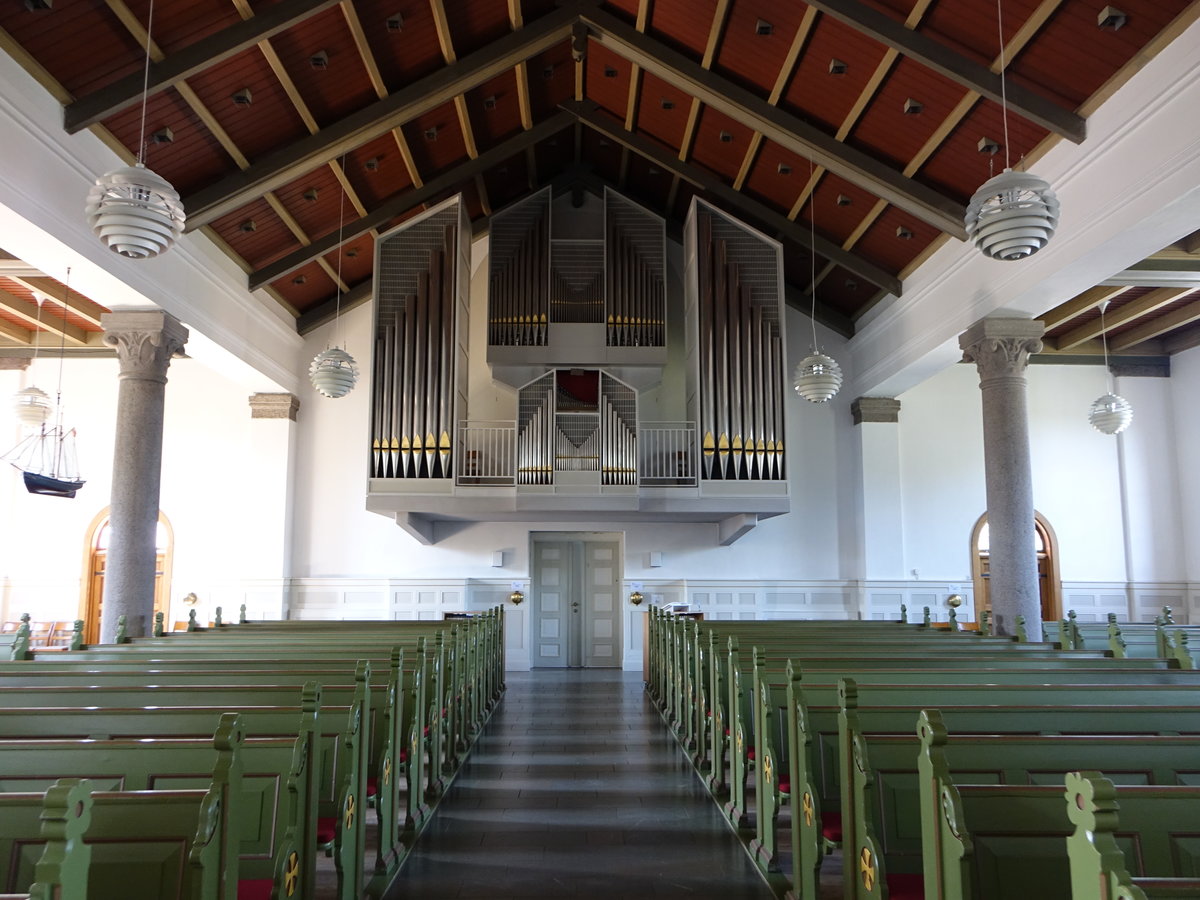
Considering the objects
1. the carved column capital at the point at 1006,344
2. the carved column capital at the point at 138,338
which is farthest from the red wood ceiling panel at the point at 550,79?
the carved column capital at the point at 1006,344

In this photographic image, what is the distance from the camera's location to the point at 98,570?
1296 cm

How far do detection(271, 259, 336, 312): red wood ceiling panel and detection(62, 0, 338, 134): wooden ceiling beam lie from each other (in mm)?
4547

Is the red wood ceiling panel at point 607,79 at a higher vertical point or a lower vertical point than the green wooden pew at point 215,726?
higher

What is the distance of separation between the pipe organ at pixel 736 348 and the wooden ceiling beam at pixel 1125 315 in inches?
187

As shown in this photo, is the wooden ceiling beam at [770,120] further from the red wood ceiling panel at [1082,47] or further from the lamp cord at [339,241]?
→ the lamp cord at [339,241]

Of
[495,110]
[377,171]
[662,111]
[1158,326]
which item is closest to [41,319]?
[377,171]

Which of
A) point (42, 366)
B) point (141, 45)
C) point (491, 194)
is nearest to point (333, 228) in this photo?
point (491, 194)

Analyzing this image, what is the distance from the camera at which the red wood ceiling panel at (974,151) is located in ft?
24.3

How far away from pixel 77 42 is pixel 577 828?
20.6 feet

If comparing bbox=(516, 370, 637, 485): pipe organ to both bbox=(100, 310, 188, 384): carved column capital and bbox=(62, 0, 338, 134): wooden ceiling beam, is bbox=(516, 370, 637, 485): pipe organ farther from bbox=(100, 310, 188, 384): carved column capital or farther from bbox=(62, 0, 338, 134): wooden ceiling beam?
bbox=(62, 0, 338, 134): wooden ceiling beam

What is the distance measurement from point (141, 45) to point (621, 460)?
20.9ft

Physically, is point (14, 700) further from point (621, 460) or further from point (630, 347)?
point (630, 347)

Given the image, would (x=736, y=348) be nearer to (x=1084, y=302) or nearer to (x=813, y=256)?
(x=813, y=256)

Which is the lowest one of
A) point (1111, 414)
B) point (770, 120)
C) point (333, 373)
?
point (1111, 414)
